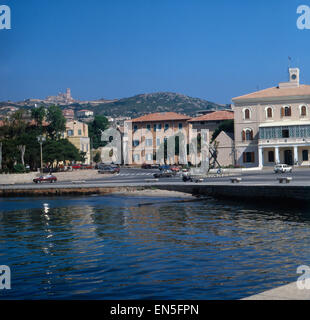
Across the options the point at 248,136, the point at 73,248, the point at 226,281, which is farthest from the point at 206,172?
the point at 226,281

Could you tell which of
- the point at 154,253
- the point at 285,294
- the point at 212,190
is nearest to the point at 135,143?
the point at 212,190

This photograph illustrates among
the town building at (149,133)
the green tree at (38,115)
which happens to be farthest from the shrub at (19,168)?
the town building at (149,133)

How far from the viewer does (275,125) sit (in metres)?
72.3

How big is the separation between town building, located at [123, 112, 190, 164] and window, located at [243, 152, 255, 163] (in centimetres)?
2988

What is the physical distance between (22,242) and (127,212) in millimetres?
11789

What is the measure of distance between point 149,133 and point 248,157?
34.2 metres

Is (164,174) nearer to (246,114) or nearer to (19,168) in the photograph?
(19,168)

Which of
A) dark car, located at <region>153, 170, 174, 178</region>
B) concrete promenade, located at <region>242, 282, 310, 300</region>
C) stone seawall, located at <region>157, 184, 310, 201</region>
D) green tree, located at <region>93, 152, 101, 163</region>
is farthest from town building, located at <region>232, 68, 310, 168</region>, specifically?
concrete promenade, located at <region>242, 282, 310, 300</region>

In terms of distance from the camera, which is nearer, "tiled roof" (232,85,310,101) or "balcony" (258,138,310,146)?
"balcony" (258,138,310,146)

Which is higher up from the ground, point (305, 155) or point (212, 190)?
point (305, 155)

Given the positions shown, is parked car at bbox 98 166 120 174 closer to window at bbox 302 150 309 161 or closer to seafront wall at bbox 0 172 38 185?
seafront wall at bbox 0 172 38 185

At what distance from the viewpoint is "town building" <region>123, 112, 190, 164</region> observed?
10538 centimetres
